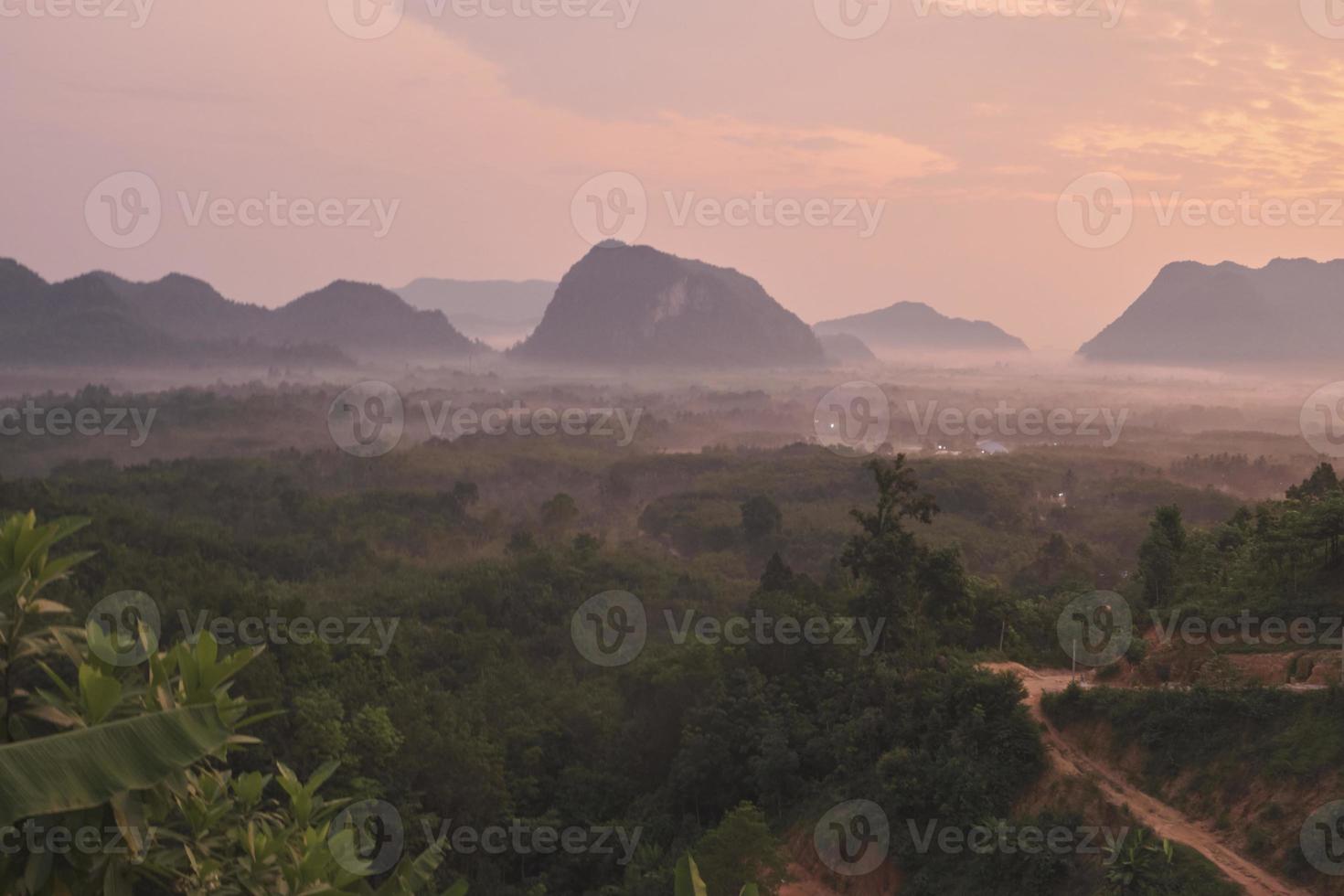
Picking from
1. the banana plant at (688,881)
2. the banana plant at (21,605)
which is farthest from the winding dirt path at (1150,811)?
the banana plant at (21,605)

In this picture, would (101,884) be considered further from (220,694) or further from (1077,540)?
(1077,540)

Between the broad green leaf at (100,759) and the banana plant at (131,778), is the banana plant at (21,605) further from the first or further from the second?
the broad green leaf at (100,759)

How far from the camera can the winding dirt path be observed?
12.8 meters

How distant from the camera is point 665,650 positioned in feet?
98.8

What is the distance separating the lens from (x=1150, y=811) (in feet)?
48.7

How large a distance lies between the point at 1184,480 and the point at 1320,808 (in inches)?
2297

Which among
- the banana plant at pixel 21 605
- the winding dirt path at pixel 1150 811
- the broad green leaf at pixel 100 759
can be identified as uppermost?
the banana plant at pixel 21 605

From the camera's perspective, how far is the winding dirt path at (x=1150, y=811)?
1276 cm

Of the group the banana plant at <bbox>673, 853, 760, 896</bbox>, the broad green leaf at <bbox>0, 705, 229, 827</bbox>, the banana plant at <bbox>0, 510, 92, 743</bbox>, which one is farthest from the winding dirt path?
the banana plant at <bbox>0, 510, 92, 743</bbox>

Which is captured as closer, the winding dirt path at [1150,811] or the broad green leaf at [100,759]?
the broad green leaf at [100,759]

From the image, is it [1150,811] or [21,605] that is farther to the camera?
[1150,811]

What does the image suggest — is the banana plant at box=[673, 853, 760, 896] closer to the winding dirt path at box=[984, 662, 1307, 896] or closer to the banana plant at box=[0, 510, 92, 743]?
the banana plant at box=[0, 510, 92, 743]

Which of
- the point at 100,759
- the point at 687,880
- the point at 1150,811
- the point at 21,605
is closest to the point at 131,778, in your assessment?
the point at 100,759

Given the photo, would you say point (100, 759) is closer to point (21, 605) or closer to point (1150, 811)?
point (21, 605)
